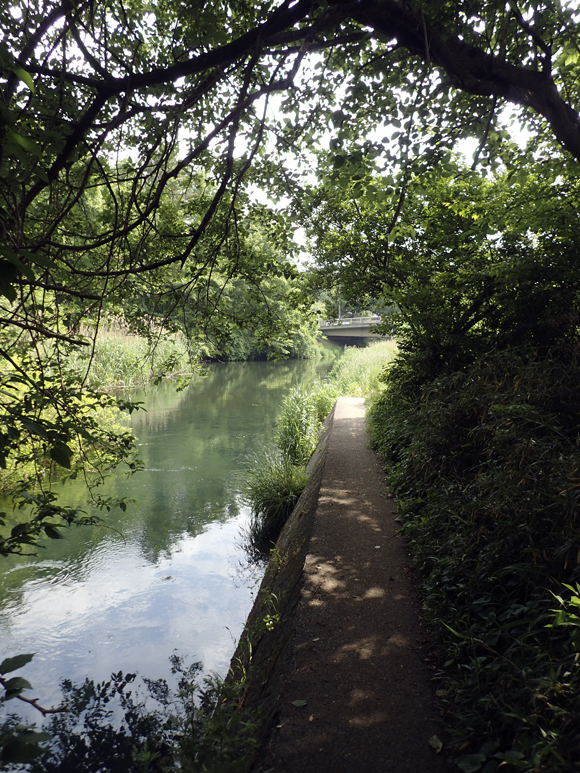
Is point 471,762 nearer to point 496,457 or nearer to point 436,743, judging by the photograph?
point 436,743

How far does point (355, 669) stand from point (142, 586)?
13.8ft

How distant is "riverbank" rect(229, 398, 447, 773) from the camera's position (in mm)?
2201

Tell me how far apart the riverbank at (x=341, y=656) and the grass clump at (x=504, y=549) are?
0.18 meters

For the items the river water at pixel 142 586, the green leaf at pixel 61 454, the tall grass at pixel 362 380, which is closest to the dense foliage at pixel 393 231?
the green leaf at pixel 61 454

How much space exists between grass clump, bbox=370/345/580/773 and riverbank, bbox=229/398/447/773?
0.59 ft

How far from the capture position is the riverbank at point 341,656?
2201mm

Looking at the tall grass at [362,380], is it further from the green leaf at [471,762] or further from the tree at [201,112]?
the green leaf at [471,762]

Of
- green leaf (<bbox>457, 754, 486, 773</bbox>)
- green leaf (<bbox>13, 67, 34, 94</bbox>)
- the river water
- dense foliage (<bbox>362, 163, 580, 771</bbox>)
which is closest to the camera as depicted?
green leaf (<bbox>13, 67, 34, 94</bbox>)

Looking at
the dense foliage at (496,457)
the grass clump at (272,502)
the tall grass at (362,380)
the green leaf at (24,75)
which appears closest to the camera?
the green leaf at (24,75)

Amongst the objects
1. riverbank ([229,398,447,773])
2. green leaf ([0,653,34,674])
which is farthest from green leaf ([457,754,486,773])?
green leaf ([0,653,34,674])

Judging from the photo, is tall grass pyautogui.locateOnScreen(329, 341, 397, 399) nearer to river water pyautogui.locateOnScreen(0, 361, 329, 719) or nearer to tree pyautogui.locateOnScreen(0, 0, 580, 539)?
river water pyautogui.locateOnScreen(0, 361, 329, 719)

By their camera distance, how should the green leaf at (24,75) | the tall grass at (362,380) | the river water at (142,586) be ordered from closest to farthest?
the green leaf at (24,75) < the river water at (142,586) < the tall grass at (362,380)

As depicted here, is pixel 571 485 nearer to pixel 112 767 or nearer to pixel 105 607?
pixel 112 767

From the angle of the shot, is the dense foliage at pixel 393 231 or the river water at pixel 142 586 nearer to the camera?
the dense foliage at pixel 393 231
